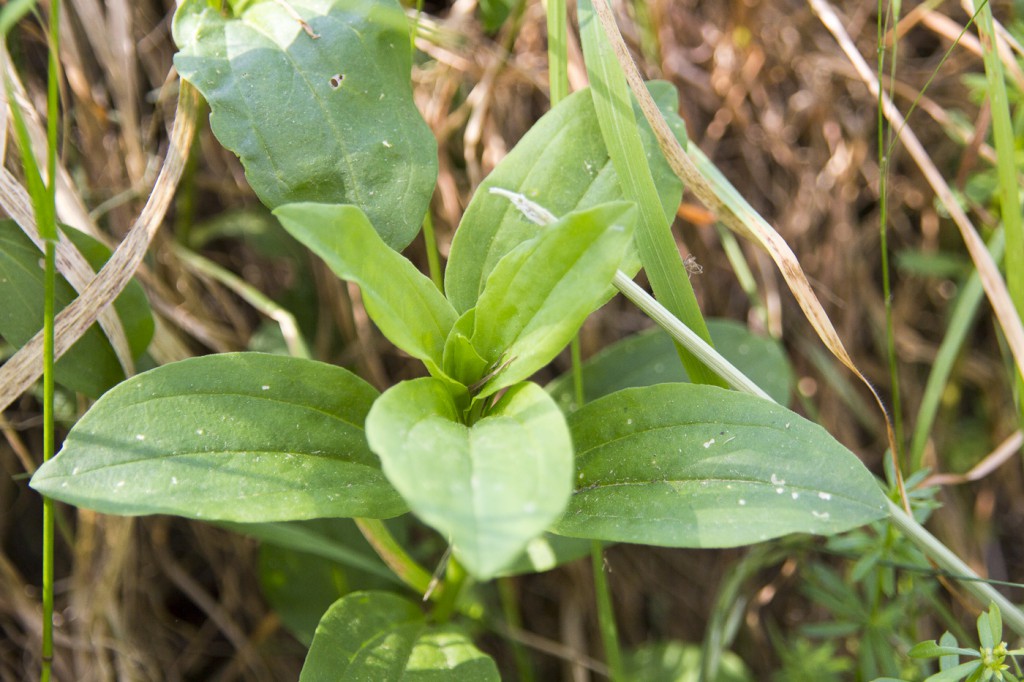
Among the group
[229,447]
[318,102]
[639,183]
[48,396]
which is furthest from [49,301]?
[639,183]

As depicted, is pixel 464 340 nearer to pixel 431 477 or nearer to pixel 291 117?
pixel 431 477

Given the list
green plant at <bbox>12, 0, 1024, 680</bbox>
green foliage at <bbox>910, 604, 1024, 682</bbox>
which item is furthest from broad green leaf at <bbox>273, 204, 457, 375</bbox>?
green foliage at <bbox>910, 604, 1024, 682</bbox>

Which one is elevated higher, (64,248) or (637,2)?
(637,2)

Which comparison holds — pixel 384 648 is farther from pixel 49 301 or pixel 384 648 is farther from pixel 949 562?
pixel 949 562

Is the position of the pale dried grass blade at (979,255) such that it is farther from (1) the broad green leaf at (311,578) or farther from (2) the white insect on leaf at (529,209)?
(1) the broad green leaf at (311,578)

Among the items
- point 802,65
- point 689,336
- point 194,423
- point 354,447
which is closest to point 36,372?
point 194,423

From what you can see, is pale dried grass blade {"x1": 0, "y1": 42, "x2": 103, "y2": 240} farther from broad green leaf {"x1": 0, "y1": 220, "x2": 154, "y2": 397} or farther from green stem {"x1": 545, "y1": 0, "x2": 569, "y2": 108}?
green stem {"x1": 545, "y1": 0, "x2": 569, "y2": 108}
